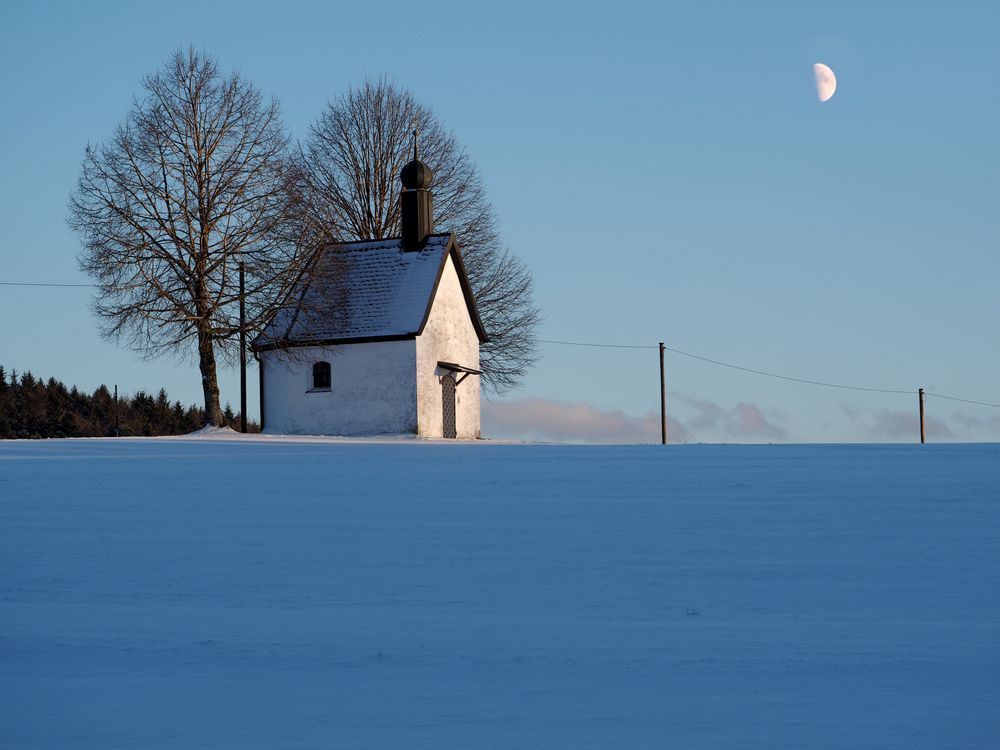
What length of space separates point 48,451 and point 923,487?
55.9ft

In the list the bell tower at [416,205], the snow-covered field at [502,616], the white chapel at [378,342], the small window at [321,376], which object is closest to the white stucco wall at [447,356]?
the white chapel at [378,342]

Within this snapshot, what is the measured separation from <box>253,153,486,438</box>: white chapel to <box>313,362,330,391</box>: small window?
0.03 metres

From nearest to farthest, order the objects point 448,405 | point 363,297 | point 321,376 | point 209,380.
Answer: point 209,380 → point 321,376 → point 363,297 → point 448,405

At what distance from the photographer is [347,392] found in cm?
3997

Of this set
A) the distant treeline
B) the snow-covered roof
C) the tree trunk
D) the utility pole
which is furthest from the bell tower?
the distant treeline

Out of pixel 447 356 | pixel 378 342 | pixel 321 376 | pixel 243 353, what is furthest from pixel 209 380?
pixel 447 356

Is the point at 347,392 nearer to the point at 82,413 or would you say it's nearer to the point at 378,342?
the point at 378,342

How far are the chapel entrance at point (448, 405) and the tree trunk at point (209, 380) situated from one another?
679 cm

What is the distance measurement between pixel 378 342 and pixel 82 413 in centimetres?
3610

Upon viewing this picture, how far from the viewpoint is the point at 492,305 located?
46.5 metres

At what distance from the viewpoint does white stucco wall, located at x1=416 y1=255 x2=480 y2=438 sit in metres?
39.6

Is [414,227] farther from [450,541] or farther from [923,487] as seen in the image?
[450,541]

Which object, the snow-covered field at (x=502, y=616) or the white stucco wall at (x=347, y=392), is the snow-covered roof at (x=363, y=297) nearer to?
the white stucco wall at (x=347, y=392)

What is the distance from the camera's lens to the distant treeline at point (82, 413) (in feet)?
211
